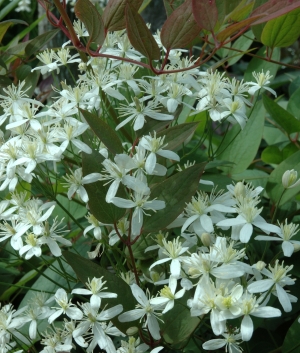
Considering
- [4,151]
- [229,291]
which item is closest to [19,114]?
[4,151]

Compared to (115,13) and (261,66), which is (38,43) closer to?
(115,13)

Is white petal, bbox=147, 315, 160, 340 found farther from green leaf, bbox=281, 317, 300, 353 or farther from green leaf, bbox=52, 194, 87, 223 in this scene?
green leaf, bbox=52, 194, 87, 223

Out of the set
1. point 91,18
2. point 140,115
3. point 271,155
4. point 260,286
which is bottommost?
point 271,155

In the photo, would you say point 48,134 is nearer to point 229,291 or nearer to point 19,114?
point 19,114

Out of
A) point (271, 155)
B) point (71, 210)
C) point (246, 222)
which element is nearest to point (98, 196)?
point (246, 222)

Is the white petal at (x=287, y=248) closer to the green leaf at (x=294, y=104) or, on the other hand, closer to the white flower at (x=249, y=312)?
the white flower at (x=249, y=312)

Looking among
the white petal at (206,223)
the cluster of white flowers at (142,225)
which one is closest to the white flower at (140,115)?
the cluster of white flowers at (142,225)
